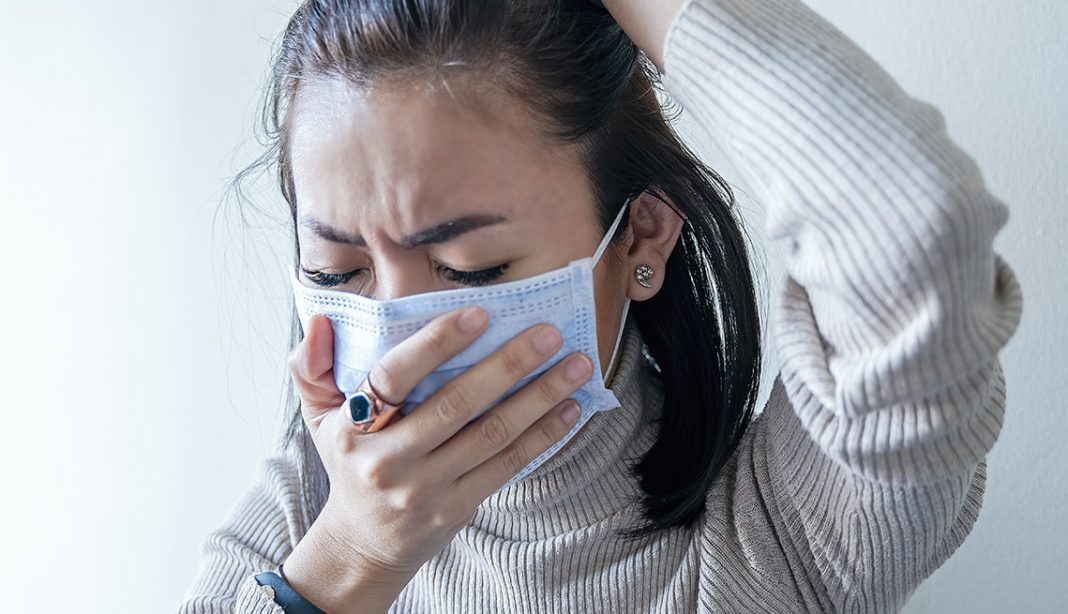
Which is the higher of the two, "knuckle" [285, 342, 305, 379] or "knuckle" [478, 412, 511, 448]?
"knuckle" [478, 412, 511, 448]

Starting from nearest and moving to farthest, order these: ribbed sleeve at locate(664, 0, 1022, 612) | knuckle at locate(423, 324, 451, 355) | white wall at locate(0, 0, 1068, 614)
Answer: ribbed sleeve at locate(664, 0, 1022, 612) → knuckle at locate(423, 324, 451, 355) → white wall at locate(0, 0, 1068, 614)

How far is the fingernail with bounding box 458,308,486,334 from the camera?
1.02 m

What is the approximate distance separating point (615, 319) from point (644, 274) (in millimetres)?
58

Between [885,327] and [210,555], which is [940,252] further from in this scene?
[210,555]

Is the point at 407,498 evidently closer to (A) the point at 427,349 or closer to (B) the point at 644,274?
(A) the point at 427,349

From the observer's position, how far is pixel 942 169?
2.73 ft

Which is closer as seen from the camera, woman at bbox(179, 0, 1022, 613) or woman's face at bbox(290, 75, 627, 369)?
woman at bbox(179, 0, 1022, 613)

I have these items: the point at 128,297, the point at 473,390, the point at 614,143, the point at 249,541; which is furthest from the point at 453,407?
the point at 128,297

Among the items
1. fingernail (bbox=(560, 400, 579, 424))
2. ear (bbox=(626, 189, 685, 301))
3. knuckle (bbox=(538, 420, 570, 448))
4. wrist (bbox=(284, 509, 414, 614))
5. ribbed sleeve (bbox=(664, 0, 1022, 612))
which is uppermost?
ribbed sleeve (bbox=(664, 0, 1022, 612))

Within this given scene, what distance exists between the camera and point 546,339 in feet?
3.44

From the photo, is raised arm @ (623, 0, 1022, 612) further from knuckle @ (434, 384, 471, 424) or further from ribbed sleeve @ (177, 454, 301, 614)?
ribbed sleeve @ (177, 454, 301, 614)

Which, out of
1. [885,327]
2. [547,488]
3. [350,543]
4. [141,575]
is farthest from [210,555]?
[885,327]

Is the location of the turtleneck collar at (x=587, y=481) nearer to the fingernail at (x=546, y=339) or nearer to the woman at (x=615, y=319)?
the woman at (x=615, y=319)

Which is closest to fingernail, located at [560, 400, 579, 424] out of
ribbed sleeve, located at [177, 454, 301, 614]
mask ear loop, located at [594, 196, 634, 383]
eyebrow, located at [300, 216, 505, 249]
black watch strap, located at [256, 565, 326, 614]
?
mask ear loop, located at [594, 196, 634, 383]
